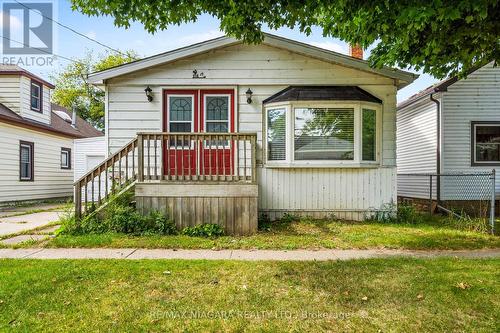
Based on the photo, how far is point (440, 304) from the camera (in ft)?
10.5

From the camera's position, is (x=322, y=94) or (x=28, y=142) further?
(x=28, y=142)

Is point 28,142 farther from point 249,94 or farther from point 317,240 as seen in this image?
point 317,240

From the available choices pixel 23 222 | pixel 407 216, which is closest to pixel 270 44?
pixel 407 216

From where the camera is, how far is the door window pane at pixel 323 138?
7.68 metres

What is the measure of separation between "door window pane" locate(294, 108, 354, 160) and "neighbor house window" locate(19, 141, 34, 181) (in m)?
12.0

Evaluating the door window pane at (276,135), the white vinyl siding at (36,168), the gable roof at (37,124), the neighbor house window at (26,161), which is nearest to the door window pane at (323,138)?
the door window pane at (276,135)

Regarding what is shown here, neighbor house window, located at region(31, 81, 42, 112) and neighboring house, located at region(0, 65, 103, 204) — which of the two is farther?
neighbor house window, located at region(31, 81, 42, 112)

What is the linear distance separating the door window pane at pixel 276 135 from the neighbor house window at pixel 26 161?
36.7 ft

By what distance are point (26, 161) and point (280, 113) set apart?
11.9m

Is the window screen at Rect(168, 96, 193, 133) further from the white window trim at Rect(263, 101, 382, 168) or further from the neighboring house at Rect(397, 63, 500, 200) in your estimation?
the neighboring house at Rect(397, 63, 500, 200)

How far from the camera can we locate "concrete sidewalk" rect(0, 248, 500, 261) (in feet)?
16.2

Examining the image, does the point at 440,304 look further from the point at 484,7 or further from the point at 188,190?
the point at 188,190

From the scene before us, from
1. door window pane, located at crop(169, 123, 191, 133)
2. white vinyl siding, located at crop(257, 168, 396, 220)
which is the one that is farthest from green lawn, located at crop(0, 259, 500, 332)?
door window pane, located at crop(169, 123, 191, 133)

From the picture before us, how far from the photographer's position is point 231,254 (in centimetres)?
514
